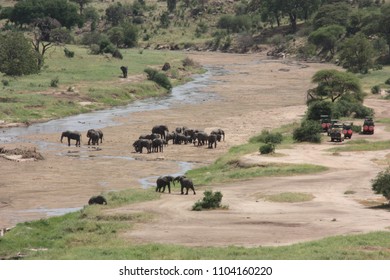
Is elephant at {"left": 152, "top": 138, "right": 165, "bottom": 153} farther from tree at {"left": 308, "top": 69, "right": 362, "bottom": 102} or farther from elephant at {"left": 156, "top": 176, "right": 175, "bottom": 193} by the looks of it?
tree at {"left": 308, "top": 69, "right": 362, "bottom": 102}

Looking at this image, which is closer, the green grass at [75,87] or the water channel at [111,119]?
the water channel at [111,119]

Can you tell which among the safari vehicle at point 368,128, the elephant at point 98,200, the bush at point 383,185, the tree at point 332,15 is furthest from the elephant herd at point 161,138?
the tree at point 332,15

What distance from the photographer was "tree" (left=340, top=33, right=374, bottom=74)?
10206 centimetres

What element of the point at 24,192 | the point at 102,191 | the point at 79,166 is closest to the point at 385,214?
the point at 102,191

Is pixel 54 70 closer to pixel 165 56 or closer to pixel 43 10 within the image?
pixel 165 56

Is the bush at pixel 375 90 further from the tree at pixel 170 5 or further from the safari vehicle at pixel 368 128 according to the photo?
the tree at pixel 170 5

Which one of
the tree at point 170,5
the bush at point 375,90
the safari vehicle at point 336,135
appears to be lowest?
the safari vehicle at point 336,135

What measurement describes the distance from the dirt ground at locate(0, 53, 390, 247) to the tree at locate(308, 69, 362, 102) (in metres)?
3.06

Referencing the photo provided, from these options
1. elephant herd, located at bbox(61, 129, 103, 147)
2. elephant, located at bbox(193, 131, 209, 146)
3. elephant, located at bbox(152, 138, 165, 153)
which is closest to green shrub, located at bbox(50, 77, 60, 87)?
elephant herd, located at bbox(61, 129, 103, 147)

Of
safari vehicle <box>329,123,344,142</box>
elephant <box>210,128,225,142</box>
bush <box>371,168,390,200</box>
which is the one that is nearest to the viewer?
bush <box>371,168,390,200</box>

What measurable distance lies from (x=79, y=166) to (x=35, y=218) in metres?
13.0

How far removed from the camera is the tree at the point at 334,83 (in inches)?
2719

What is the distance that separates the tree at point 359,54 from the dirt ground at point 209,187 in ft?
101

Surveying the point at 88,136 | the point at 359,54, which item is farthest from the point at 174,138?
the point at 359,54
